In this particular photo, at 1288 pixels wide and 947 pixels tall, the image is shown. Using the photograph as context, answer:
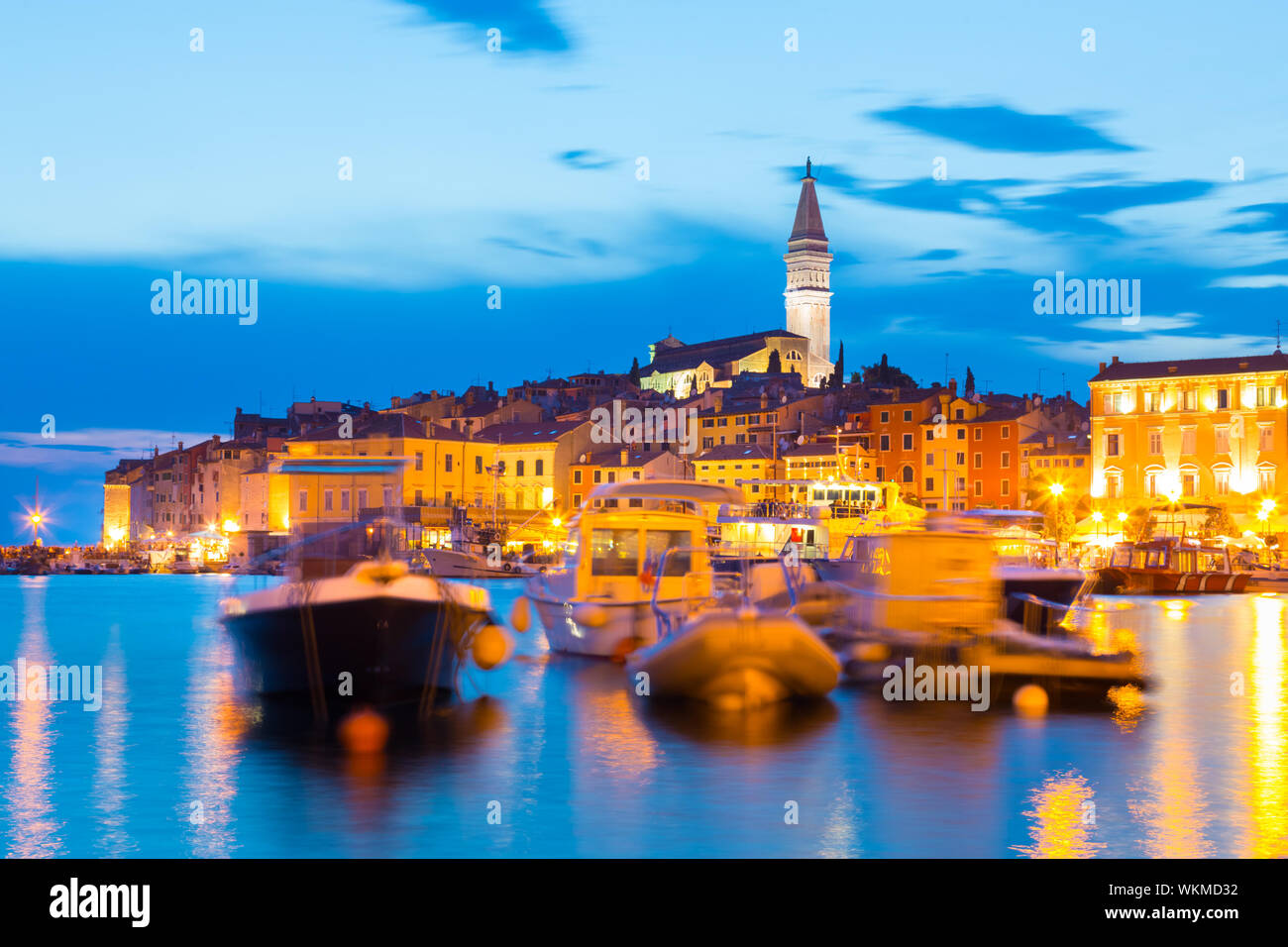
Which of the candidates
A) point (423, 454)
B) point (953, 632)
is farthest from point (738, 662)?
point (423, 454)

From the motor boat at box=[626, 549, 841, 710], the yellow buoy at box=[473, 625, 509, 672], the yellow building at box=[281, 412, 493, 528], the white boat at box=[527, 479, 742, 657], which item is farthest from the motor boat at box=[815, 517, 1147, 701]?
the yellow building at box=[281, 412, 493, 528]

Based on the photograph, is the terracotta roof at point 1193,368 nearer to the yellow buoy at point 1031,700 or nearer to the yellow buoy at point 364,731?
the yellow buoy at point 1031,700

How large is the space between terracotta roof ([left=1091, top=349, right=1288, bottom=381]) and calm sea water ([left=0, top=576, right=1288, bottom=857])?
2122 inches

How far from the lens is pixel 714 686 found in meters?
21.5

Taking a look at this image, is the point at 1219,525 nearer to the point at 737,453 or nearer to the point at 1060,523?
the point at 1060,523

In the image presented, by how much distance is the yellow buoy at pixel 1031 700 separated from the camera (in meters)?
22.4

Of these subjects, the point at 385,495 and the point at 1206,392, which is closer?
the point at 385,495

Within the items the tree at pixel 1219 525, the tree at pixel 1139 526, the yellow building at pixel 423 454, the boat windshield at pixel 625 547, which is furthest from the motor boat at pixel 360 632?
the tree at pixel 1219 525

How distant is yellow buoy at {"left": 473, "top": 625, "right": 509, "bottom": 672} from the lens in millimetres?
22547

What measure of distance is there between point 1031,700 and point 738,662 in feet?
17.5
